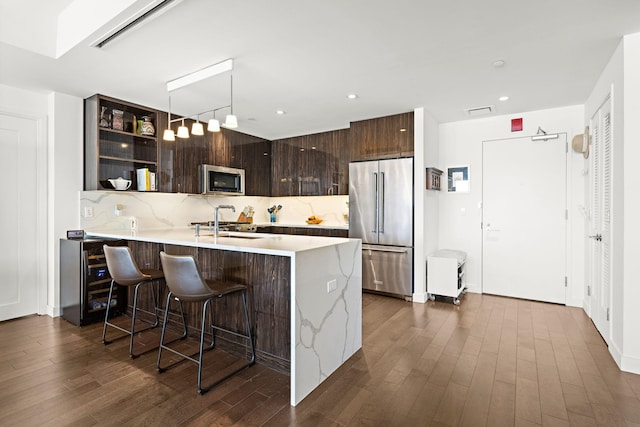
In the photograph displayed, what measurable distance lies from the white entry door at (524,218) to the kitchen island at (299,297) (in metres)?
2.76

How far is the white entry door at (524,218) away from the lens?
414 centimetres

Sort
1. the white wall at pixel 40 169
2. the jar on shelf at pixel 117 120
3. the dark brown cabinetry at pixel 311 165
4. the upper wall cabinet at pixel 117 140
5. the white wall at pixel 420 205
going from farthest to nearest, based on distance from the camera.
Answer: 1. the dark brown cabinetry at pixel 311 165
2. the white wall at pixel 420 205
3. the jar on shelf at pixel 117 120
4. the upper wall cabinet at pixel 117 140
5. the white wall at pixel 40 169

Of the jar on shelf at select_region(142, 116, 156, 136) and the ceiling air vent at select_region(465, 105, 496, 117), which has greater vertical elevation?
the ceiling air vent at select_region(465, 105, 496, 117)

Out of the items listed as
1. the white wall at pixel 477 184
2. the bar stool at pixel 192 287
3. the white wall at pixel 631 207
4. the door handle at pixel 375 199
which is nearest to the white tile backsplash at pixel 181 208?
the door handle at pixel 375 199

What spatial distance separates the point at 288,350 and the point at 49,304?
313 centimetres

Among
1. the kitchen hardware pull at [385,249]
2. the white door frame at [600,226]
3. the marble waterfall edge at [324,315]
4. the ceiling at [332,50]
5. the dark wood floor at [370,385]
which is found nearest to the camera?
the dark wood floor at [370,385]

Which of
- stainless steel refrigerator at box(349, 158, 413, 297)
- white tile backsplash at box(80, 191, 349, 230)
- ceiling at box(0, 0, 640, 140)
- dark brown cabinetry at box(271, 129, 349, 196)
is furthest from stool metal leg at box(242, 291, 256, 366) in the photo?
dark brown cabinetry at box(271, 129, 349, 196)

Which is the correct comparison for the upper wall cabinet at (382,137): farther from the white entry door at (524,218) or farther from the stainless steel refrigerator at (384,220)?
the white entry door at (524,218)

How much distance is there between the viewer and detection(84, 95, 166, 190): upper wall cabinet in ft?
12.2

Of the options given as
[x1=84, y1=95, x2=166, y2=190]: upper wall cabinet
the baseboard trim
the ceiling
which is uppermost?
the ceiling

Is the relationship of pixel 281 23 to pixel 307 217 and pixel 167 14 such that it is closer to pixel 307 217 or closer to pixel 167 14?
pixel 167 14

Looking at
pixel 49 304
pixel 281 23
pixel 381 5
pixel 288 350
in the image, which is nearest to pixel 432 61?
pixel 381 5

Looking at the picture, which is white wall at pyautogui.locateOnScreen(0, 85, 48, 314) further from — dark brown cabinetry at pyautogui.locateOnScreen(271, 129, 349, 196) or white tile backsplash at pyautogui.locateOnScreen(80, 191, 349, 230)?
dark brown cabinetry at pyautogui.locateOnScreen(271, 129, 349, 196)

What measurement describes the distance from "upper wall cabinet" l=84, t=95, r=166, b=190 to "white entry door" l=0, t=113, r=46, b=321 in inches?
20.8
